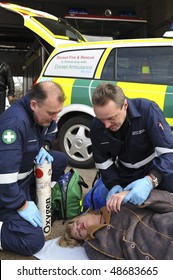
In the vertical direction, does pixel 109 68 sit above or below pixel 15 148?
above

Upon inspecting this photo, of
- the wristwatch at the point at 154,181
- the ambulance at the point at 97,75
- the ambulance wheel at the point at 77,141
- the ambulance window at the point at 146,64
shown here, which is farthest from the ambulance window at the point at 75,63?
the wristwatch at the point at 154,181

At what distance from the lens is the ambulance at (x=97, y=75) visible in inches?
169

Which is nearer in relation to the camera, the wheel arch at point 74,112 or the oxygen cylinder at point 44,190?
the oxygen cylinder at point 44,190

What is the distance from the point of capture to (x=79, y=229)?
103 inches

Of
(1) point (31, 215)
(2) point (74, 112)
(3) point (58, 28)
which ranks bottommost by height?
(1) point (31, 215)

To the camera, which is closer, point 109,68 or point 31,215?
point 31,215

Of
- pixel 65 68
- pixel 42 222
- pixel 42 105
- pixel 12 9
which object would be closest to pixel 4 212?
pixel 42 222

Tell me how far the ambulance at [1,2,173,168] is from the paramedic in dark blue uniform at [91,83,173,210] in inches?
60.0

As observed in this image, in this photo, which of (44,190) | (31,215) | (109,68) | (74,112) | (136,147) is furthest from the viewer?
(74,112)

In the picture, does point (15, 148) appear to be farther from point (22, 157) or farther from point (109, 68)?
point (109, 68)

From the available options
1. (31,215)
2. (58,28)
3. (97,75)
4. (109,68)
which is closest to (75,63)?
(97,75)

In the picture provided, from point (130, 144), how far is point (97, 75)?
2092mm

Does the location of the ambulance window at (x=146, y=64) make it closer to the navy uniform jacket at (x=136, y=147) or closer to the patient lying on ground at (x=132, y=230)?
the navy uniform jacket at (x=136, y=147)

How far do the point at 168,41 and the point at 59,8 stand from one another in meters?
10.6
